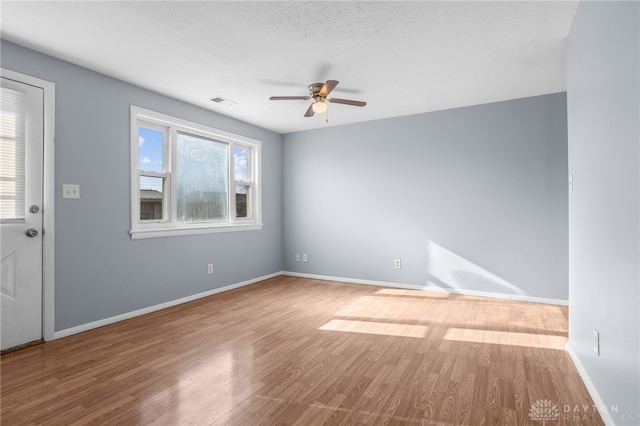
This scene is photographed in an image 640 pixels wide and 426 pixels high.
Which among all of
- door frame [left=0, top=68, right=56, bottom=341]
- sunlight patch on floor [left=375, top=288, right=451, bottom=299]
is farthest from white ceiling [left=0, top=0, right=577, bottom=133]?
sunlight patch on floor [left=375, top=288, right=451, bottom=299]

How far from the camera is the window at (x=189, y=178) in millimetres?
3811

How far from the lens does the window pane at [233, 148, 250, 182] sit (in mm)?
5195

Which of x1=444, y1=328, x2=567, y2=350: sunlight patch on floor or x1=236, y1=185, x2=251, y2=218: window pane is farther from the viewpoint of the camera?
x1=236, y1=185, x2=251, y2=218: window pane

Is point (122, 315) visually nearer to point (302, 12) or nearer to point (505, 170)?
point (302, 12)

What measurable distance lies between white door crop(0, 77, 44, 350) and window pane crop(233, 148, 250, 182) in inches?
100

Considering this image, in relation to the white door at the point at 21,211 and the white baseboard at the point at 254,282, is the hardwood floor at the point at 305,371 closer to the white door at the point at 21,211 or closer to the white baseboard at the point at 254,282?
the white baseboard at the point at 254,282

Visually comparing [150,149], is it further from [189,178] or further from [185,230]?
[185,230]

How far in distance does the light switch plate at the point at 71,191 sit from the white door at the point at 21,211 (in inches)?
7.0

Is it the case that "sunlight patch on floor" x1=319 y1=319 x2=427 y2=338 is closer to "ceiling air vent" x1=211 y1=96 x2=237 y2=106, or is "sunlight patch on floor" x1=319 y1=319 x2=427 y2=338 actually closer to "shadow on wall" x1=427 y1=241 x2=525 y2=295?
"shadow on wall" x1=427 y1=241 x2=525 y2=295

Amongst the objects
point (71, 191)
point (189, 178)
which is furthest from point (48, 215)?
point (189, 178)

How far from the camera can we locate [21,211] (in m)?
2.78

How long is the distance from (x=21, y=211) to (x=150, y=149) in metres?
1.46

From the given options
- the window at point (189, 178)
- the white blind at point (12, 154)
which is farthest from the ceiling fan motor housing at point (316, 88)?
the white blind at point (12, 154)

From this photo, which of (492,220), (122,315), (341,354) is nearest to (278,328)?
(341,354)
